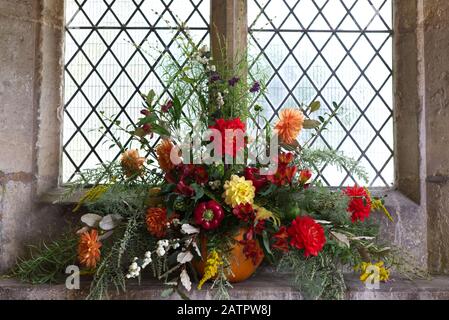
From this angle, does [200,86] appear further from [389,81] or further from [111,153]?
[389,81]

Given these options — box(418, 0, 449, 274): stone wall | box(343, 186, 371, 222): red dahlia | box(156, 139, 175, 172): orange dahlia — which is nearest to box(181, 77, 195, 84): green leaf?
box(156, 139, 175, 172): orange dahlia

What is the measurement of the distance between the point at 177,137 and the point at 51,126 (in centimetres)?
81

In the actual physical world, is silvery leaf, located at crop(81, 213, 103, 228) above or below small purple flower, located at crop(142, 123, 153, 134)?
below

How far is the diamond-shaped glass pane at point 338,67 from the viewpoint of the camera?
86.6 inches

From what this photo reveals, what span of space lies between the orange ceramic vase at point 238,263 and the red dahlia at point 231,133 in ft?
0.90

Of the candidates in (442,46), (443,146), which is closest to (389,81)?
(442,46)

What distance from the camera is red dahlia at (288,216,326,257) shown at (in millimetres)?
1426

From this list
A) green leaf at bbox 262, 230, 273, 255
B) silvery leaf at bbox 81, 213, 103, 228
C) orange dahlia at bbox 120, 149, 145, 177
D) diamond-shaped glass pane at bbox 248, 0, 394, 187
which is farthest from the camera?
diamond-shaped glass pane at bbox 248, 0, 394, 187

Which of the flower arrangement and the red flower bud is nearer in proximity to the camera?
the flower arrangement

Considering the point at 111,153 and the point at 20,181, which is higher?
the point at 111,153

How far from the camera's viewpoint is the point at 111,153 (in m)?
2.25

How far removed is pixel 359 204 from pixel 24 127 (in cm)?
148

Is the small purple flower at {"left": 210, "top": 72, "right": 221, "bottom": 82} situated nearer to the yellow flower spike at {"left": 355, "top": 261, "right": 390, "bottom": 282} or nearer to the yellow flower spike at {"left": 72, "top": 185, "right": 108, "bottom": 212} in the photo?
the yellow flower spike at {"left": 72, "top": 185, "right": 108, "bottom": 212}

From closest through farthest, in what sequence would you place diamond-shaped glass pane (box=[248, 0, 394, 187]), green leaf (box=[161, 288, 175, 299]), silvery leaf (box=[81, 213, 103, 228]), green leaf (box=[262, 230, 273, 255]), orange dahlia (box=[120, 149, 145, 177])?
green leaf (box=[161, 288, 175, 299]) < green leaf (box=[262, 230, 273, 255]) < silvery leaf (box=[81, 213, 103, 228]) < orange dahlia (box=[120, 149, 145, 177]) < diamond-shaped glass pane (box=[248, 0, 394, 187])
